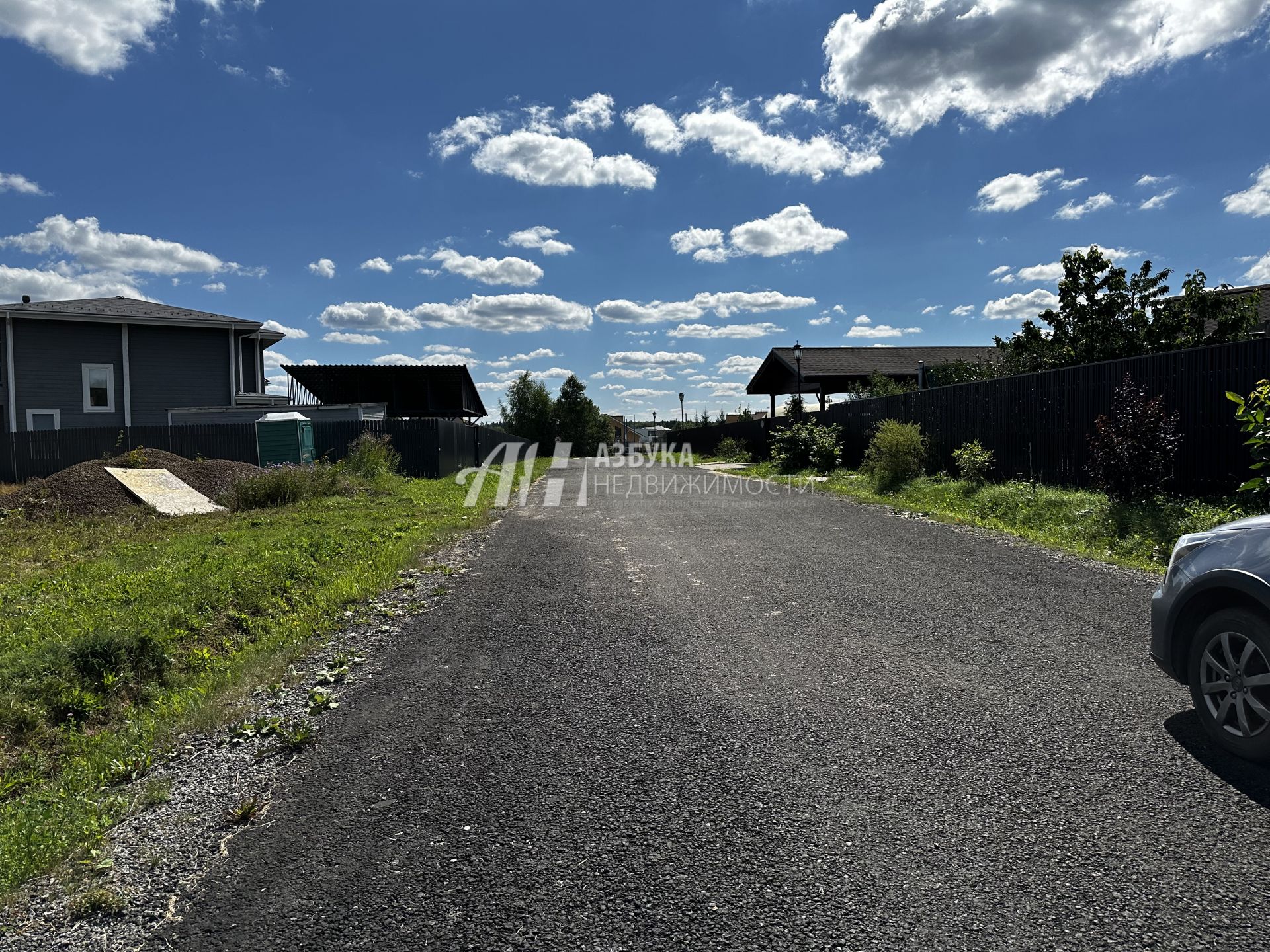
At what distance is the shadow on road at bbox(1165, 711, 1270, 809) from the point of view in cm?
288

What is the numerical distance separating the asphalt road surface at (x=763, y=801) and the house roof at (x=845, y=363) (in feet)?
85.7

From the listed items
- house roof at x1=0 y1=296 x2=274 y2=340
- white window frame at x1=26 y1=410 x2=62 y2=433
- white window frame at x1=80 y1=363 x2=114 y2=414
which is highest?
house roof at x1=0 y1=296 x2=274 y2=340

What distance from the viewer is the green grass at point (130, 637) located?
11.1 ft

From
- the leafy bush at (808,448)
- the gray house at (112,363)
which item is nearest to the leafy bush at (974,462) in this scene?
the leafy bush at (808,448)

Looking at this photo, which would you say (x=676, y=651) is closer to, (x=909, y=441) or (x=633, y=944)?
(x=633, y=944)

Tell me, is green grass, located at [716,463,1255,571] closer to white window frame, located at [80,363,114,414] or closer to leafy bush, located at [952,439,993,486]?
leafy bush, located at [952,439,993,486]

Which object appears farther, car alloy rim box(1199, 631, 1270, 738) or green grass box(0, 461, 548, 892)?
green grass box(0, 461, 548, 892)

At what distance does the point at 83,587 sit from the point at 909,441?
15.1 meters

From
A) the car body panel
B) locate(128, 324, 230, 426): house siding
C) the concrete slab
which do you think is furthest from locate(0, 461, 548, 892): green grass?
locate(128, 324, 230, 426): house siding

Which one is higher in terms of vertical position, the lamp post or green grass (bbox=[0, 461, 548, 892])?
the lamp post

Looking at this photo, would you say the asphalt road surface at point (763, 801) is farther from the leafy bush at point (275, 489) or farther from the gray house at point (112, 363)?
the gray house at point (112, 363)

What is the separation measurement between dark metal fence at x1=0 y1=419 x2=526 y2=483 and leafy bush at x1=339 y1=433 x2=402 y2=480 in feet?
4.18

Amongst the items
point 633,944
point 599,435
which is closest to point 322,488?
point 633,944

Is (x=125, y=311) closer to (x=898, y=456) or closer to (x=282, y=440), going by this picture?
(x=282, y=440)
